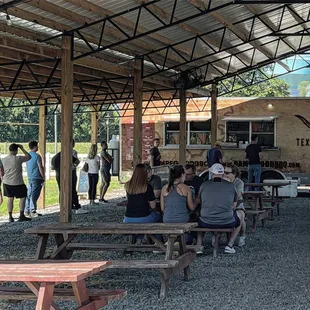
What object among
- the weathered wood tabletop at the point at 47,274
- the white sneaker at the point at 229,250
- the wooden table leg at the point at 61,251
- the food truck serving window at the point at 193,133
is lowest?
the white sneaker at the point at 229,250

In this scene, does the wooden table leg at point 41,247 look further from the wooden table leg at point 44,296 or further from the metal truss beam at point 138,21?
the metal truss beam at point 138,21

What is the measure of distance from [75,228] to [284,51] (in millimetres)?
12075

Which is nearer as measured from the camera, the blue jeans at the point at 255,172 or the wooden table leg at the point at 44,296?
the wooden table leg at the point at 44,296

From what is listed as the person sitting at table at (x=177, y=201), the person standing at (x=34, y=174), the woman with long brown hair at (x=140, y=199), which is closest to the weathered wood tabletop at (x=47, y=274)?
the person sitting at table at (x=177, y=201)

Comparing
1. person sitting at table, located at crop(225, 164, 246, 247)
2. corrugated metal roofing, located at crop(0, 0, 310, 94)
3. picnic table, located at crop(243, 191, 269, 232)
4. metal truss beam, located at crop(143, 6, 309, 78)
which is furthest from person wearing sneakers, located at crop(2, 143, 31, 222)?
person sitting at table, located at crop(225, 164, 246, 247)

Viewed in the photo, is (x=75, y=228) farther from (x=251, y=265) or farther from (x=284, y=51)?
(x=284, y=51)

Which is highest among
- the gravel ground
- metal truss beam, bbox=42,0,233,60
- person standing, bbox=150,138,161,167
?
metal truss beam, bbox=42,0,233,60

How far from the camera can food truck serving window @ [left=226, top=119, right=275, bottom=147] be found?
19.6 m

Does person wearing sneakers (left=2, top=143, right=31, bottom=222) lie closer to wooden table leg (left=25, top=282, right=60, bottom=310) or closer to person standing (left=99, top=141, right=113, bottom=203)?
person standing (left=99, top=141, right=113, bottom=203)

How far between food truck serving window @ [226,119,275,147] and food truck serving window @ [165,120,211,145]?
72 centimetres

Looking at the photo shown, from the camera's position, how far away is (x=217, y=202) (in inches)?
316

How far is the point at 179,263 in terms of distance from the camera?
20.9 ft

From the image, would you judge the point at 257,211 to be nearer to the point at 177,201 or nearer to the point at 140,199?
the point at 177,201

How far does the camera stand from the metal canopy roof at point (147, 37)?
9578mm
